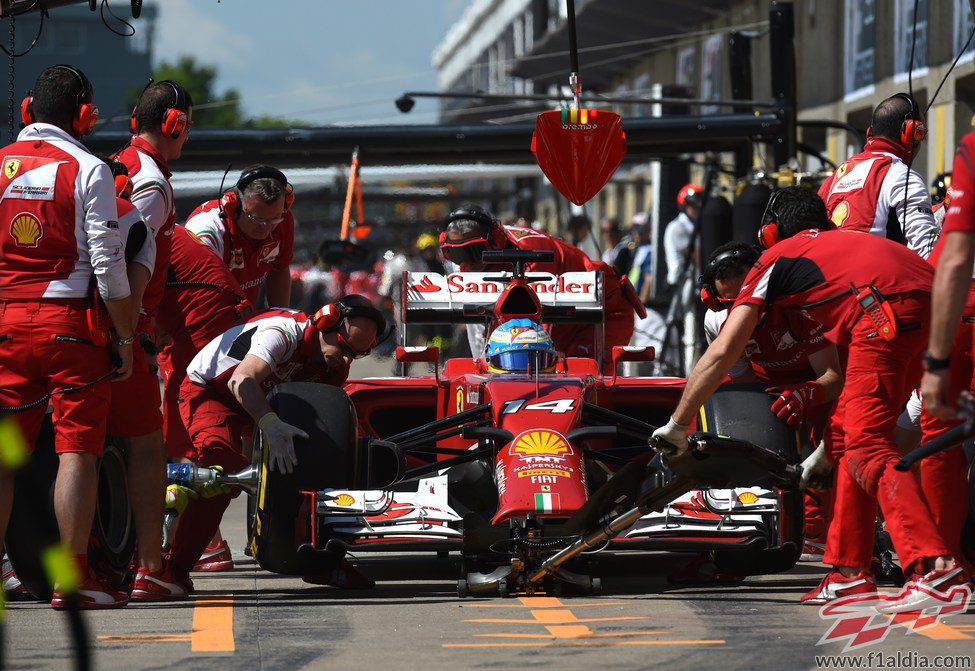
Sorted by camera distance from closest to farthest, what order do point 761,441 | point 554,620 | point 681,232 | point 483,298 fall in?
point 554,620 < point 761,441 < point 483,298 < point 681,232

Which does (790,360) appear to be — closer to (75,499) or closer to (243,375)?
(243,375)

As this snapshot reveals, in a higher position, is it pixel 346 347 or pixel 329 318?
pixel 329 318

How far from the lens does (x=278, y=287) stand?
9.01 meters

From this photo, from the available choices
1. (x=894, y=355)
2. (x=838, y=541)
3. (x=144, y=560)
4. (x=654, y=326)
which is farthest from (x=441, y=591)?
(x=654, y=326)

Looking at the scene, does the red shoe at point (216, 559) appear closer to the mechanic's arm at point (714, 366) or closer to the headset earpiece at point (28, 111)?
the headset earpiece at point (28, 111)

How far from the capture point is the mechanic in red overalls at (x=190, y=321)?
802cm

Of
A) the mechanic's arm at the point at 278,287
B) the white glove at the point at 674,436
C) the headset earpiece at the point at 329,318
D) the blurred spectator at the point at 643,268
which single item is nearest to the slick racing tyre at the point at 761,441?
the white glove at the point at 674,436

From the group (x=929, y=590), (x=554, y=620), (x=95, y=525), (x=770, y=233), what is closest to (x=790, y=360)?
(x=770, y=233)

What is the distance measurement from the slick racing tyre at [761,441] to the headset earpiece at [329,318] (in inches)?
63.1

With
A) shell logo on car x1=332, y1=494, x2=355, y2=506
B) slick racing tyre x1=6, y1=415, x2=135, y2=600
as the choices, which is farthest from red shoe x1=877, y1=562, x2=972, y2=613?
slick racing tyre x1=6, y1=415, x2=135, y2=600

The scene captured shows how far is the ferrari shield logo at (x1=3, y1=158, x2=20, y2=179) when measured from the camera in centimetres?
636

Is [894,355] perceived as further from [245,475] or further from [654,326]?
[654,326]

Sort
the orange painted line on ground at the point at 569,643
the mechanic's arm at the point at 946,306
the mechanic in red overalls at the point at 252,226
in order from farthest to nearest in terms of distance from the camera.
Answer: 1. the mechanic in red overalls at the point at 252,226
2. the orange painted line on ground at the point at 569,643
3. the mechanic's arm at the point at 946,306

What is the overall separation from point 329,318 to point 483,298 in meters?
1.33
